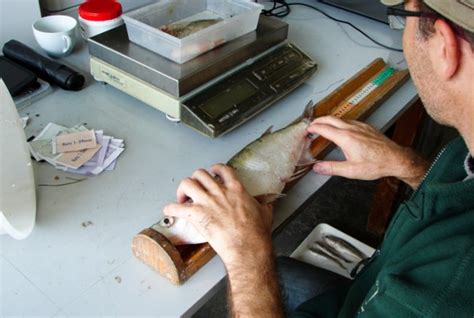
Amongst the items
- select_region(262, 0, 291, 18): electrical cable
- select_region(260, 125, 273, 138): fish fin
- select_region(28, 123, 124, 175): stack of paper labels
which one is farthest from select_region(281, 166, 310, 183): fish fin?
select_region(262, 0, 291, 18): electrical cable

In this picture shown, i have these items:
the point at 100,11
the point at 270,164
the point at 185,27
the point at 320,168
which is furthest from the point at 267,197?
the point at 100,11

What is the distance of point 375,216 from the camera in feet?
7.32

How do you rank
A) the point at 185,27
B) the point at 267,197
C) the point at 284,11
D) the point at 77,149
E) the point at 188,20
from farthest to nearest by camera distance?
the point at 284,11 → the point at 188,20 → the point at 185,27 → the point at 77,149 → the point at 267,197

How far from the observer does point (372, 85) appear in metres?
1.43

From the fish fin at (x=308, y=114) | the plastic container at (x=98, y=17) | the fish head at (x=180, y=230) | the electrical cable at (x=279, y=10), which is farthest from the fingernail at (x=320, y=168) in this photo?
the electrical cable at (x=279, y=10)

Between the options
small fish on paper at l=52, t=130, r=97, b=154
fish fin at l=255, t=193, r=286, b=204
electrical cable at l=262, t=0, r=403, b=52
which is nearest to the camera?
fish fin at l=255, t=193, r=286, b=204

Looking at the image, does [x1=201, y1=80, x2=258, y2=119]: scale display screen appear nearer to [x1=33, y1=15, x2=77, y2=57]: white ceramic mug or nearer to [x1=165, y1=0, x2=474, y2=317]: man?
[x1=165, y1=0, x2=474, y2=317]: man

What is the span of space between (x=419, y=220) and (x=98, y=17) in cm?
104

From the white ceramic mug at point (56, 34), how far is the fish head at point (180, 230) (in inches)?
29.4

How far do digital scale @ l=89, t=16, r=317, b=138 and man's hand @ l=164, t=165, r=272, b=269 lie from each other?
0.77 ft

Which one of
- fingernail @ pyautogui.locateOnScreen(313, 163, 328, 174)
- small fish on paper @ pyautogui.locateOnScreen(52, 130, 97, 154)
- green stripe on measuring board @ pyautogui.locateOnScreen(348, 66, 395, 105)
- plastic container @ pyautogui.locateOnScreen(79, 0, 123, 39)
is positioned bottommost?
fingernail @ pyautogui.locateOnScreen(313, 163, 328, 174)

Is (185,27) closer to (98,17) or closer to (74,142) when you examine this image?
(98,17)

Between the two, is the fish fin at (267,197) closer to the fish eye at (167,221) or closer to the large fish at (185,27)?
the fish eye at (167,221)

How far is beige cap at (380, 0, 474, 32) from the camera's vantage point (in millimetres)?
671
